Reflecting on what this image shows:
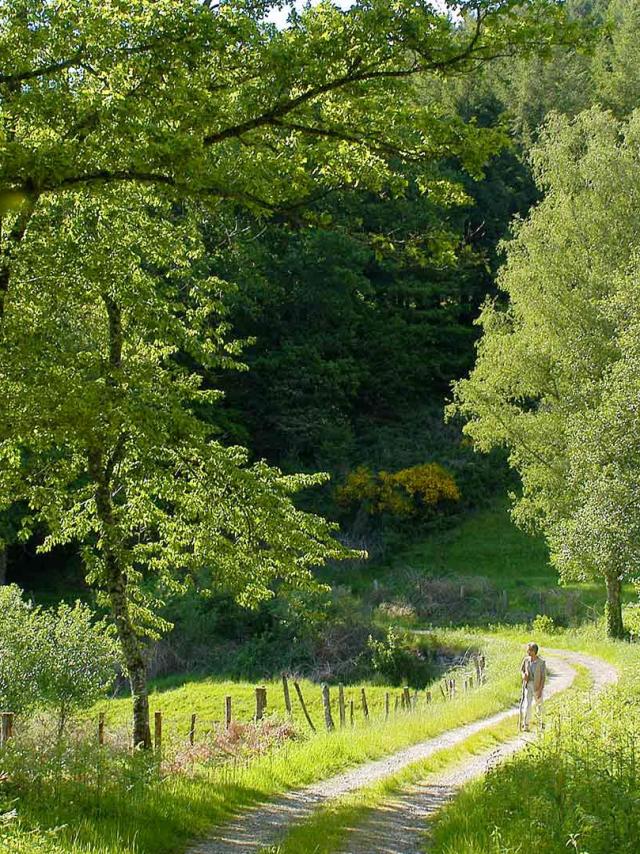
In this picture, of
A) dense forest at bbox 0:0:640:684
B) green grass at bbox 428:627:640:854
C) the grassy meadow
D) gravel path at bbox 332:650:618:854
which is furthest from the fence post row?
dense forest at bbox 0:0:640:684

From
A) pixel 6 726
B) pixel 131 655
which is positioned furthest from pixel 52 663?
pixel 131 655

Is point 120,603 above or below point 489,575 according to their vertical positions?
above

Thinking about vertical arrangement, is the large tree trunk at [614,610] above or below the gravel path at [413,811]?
above

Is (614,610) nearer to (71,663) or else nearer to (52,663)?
(71,663)

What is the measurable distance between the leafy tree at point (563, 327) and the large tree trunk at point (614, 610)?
0.10 ft

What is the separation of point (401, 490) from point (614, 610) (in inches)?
792

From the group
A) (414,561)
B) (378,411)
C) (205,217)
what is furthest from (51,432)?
(378,411)

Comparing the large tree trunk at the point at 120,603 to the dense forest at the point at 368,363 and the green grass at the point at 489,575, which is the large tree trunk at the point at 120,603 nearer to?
the dense forest at the point at 368,363

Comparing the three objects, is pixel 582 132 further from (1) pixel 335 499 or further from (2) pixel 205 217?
(2) pixel 205 217

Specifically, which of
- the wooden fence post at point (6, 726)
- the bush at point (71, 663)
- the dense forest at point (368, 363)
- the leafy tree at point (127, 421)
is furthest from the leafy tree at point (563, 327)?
the wooden fence post at point (6, 726)

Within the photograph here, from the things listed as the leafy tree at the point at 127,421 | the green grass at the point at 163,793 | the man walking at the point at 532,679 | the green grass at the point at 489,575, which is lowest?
the green grass at the point at 163,793

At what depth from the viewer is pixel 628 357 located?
2109cm

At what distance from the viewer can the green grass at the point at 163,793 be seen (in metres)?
7.88

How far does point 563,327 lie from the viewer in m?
27.4
